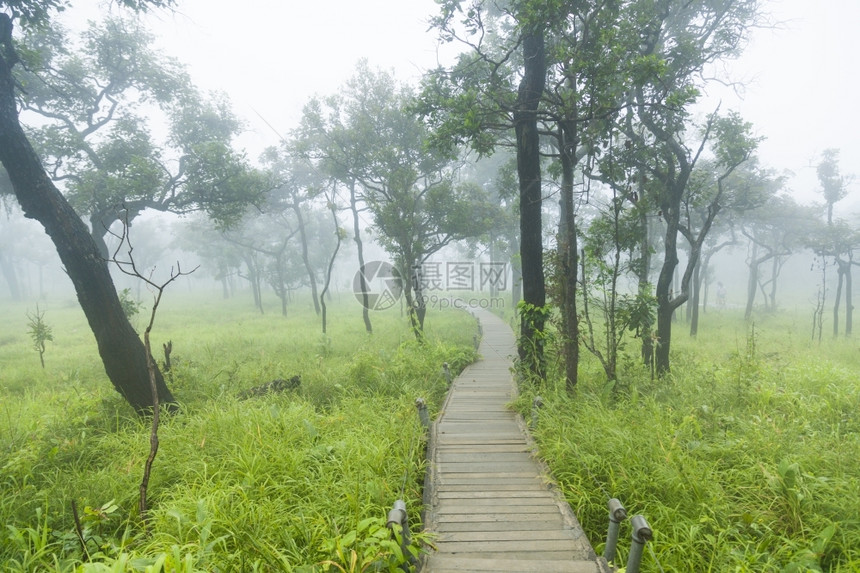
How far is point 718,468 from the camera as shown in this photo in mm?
4832

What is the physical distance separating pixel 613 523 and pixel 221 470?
4820 millimetres

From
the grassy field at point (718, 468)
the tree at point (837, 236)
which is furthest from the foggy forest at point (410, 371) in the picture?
the tree at point (837, 236)

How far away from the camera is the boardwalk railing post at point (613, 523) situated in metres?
3.29

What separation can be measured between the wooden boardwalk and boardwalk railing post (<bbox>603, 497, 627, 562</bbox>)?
0.15 meters

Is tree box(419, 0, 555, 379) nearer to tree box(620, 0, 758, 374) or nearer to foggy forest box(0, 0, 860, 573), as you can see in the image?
foggy forest box(0, 0, 860, 573)

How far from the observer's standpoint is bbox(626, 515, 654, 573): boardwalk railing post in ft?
9.75

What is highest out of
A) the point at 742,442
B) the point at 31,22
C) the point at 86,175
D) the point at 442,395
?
the point at 31,22

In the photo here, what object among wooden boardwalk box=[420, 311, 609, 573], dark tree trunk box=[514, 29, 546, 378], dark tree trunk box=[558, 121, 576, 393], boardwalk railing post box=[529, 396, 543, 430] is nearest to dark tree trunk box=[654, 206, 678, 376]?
dark tree trunk box=[514, 29, 546, 378]

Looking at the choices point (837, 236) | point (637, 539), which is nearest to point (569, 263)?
point (637, 539)

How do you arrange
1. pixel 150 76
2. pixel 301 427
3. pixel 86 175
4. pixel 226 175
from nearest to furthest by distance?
pixel 301 427, pixel 86 175, pixel 226 175, pixel 150 76

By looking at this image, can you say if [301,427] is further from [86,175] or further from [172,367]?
[86,175]

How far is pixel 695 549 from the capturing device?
3.75 metres

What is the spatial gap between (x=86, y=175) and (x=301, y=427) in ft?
41.6

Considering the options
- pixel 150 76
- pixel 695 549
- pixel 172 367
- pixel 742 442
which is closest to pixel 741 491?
pixel 742 442
